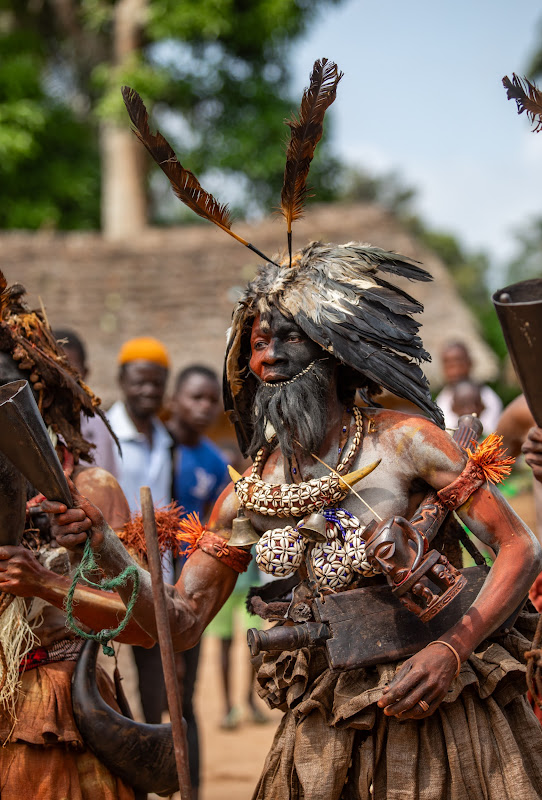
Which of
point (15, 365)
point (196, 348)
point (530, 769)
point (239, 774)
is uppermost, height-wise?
point (196, 348)

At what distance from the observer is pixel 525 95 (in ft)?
10.1

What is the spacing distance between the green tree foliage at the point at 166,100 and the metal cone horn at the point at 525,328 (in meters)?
20.9

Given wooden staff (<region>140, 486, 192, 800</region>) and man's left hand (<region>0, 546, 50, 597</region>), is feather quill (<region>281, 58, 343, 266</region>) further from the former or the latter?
man's left hand (<region>0, 546, 50, 597</region>)

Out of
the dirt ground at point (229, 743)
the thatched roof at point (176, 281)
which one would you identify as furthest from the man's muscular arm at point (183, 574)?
the thatched roof at point (176, 281)

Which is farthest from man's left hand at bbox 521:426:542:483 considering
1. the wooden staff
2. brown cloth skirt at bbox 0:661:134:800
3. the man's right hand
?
brown cloth skirt at bbox 0:661:134:800

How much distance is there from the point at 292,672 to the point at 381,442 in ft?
2.77

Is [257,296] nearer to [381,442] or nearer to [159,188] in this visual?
[381,442]

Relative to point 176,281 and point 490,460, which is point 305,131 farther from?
point 176,281

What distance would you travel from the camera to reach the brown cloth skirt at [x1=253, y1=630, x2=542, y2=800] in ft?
9.78

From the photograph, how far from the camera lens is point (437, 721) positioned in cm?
309

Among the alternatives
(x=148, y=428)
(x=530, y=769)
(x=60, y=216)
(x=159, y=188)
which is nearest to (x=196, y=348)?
(x=148, y=428)

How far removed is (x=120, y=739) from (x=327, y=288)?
71.0 inches

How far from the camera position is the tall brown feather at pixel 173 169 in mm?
3268

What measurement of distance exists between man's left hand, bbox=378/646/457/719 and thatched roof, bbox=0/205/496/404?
40.5 feet
